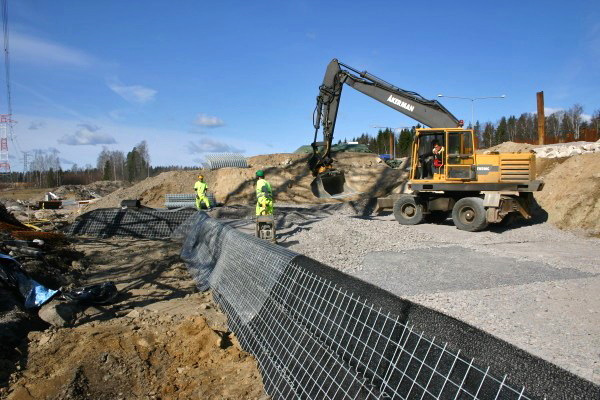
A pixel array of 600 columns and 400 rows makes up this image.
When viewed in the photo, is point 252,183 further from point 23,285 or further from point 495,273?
point 23,285

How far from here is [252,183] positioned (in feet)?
81.1

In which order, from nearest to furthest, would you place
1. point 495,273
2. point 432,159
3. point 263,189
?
point 495,273, point 263,189, point 432,159

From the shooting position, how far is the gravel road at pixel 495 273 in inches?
204

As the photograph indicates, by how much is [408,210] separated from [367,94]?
461 centimetres

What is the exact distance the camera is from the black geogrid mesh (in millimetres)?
12875

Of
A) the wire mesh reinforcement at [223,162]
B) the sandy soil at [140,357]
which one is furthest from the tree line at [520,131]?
the sandy soil at [140,357]

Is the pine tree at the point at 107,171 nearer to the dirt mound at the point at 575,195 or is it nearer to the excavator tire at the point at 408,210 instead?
the excavator tire at the point at 408,210

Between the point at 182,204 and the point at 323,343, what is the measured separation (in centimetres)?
1695

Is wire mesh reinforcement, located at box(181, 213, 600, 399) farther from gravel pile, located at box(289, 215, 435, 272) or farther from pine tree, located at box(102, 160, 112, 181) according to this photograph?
pine tree, located at box(102, 160, 112, 181)

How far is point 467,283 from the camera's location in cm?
724

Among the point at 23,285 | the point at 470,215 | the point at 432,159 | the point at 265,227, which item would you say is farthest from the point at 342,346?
the point at 432,159

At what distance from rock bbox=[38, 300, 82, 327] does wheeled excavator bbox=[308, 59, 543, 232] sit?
10458mm

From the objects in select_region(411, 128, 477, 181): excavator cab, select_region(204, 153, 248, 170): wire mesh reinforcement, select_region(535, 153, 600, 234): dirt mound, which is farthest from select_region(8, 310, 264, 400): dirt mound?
select_region(204, 153, 248, 170): wire mesh reinforcement

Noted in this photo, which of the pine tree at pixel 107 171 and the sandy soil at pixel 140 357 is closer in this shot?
the sandy soil at pixel 140 357
